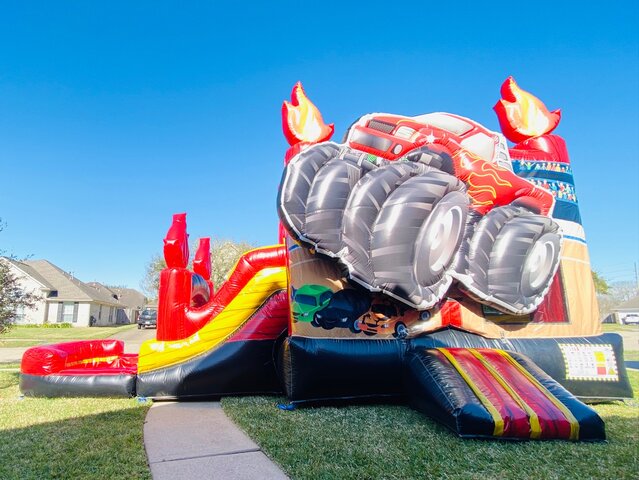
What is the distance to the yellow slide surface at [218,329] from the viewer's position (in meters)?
5.70

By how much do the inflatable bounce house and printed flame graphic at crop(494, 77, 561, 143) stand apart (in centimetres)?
2

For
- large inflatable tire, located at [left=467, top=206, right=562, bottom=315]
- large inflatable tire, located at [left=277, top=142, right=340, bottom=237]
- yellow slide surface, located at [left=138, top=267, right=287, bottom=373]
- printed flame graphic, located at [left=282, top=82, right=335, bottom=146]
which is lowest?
yellow slide surface, located at [left=138, top=267, right=287, bottom=373]

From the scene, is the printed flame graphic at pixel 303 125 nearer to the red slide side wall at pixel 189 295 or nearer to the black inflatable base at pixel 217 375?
the red slide side wall at pixel 189 295

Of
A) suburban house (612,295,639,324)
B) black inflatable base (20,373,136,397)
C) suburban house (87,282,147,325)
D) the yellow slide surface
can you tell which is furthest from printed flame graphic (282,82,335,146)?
suburban house (612,295,639,324)

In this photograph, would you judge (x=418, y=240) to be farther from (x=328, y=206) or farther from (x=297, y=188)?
(x=297, y=188)

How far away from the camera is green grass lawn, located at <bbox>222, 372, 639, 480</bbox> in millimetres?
2910

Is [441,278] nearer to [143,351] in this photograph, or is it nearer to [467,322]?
[467,322]

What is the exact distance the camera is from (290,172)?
189 inches

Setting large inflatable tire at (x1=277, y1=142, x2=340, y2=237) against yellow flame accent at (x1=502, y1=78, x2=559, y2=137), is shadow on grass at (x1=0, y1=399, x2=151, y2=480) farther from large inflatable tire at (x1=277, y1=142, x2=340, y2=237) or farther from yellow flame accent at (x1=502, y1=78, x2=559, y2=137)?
yellow flame accent at (x1=502, y1=78, x2=559, y2=137)

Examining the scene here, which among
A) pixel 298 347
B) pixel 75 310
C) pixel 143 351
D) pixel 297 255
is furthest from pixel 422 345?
pixel 75 310

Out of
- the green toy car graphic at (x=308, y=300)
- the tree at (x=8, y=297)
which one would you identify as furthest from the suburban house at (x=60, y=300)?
the green toy car graphic at (x=308, y=300)

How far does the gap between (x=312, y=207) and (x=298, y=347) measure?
5.30ft

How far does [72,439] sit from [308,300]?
2653 millimetres

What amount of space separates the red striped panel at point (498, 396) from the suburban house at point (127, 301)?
40092 millimetres
